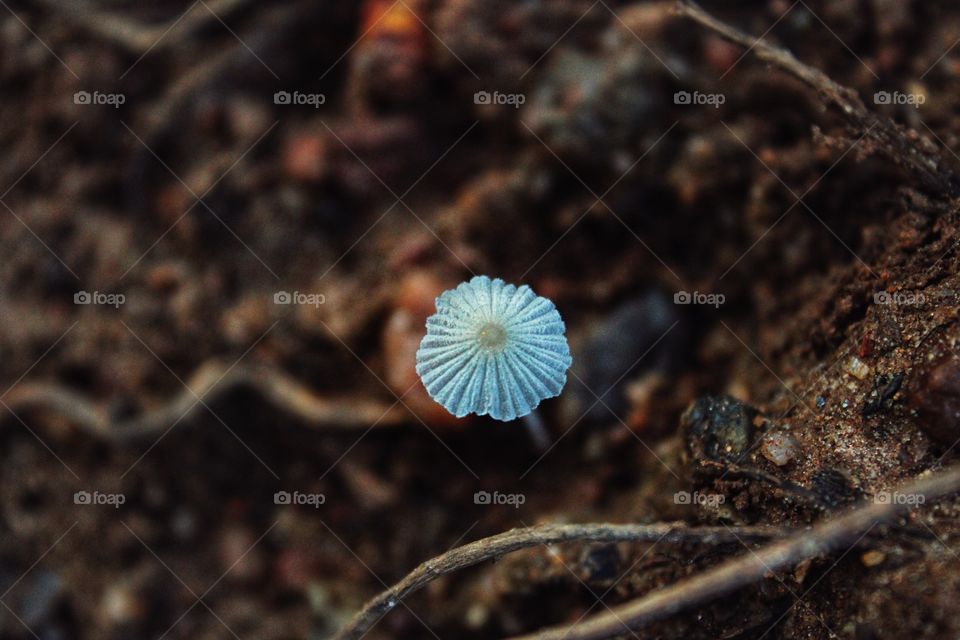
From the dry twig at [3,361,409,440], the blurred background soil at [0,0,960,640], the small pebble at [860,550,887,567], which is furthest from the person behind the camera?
the dry twig at [3,361,409,440]

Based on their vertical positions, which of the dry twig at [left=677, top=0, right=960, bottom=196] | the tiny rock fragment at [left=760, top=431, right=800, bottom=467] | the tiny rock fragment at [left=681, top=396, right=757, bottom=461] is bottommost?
the tiny rock fragment at [left=760, top=431, right=800, bottom=467]

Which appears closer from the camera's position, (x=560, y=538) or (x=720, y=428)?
(x=560, y=538)

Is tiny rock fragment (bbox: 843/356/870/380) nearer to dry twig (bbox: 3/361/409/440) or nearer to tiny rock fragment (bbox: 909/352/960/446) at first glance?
tiny rock fragment (bbox: 909/352/960/446)

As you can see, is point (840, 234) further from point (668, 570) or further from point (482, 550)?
point (482, 550)

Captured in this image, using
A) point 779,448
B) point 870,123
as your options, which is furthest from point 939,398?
point 870,123

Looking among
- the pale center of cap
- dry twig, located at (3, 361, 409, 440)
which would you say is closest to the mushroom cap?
the pale center of cap

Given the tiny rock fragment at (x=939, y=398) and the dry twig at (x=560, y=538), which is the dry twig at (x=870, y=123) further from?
the dry twig at (x=560, y=538)

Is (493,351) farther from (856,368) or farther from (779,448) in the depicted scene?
(856,368)

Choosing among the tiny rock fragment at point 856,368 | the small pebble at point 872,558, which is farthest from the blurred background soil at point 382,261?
the small pebble at point 872,558
